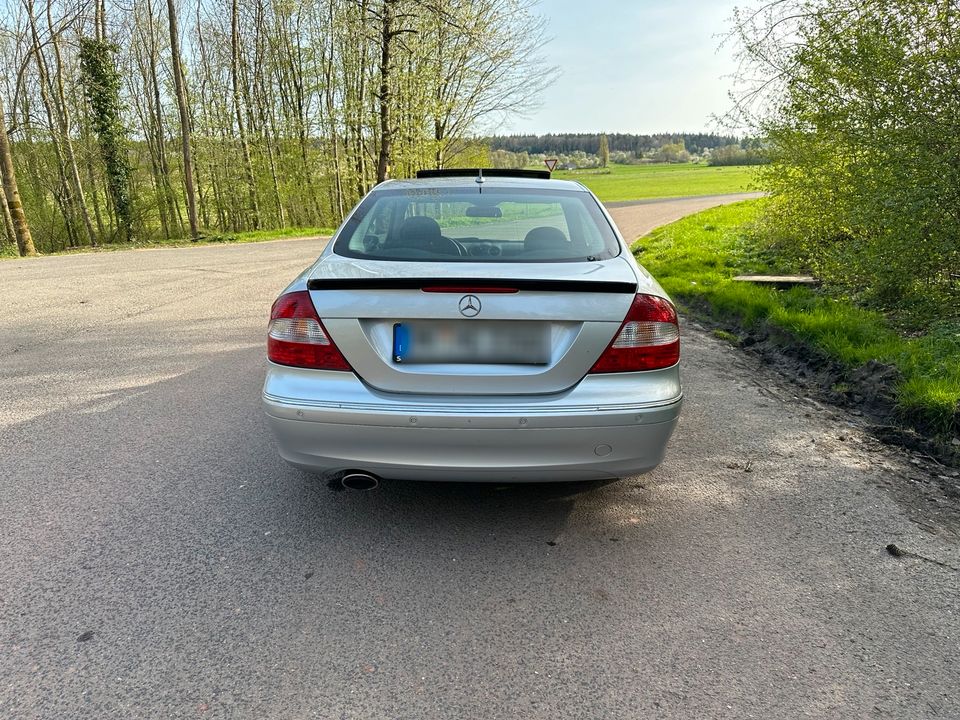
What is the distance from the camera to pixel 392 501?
3.33 metres

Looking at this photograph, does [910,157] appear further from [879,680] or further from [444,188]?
[879,680]

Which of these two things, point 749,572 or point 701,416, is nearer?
point 749,572

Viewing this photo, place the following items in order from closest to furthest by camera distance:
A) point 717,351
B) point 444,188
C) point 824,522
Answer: point 824,522 → point 444,188 → point 717,351

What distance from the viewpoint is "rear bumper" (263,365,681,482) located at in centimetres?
266

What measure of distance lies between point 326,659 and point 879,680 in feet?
5.95

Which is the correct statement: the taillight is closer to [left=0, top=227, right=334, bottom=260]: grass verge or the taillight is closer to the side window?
the side window

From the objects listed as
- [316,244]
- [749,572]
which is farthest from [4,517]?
[316,244]

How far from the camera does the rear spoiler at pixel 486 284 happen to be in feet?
8.93

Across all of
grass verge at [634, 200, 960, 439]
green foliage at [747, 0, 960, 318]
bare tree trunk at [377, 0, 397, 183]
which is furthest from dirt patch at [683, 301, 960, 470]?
bare tree trunk at [377, 0, 397, 183]

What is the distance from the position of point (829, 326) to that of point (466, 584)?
198 inches

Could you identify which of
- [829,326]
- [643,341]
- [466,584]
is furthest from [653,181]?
[466,584]

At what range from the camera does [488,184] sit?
399 cm

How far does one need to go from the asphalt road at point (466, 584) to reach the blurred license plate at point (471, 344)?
0.85 meters

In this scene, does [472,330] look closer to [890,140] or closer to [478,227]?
[478,227]
